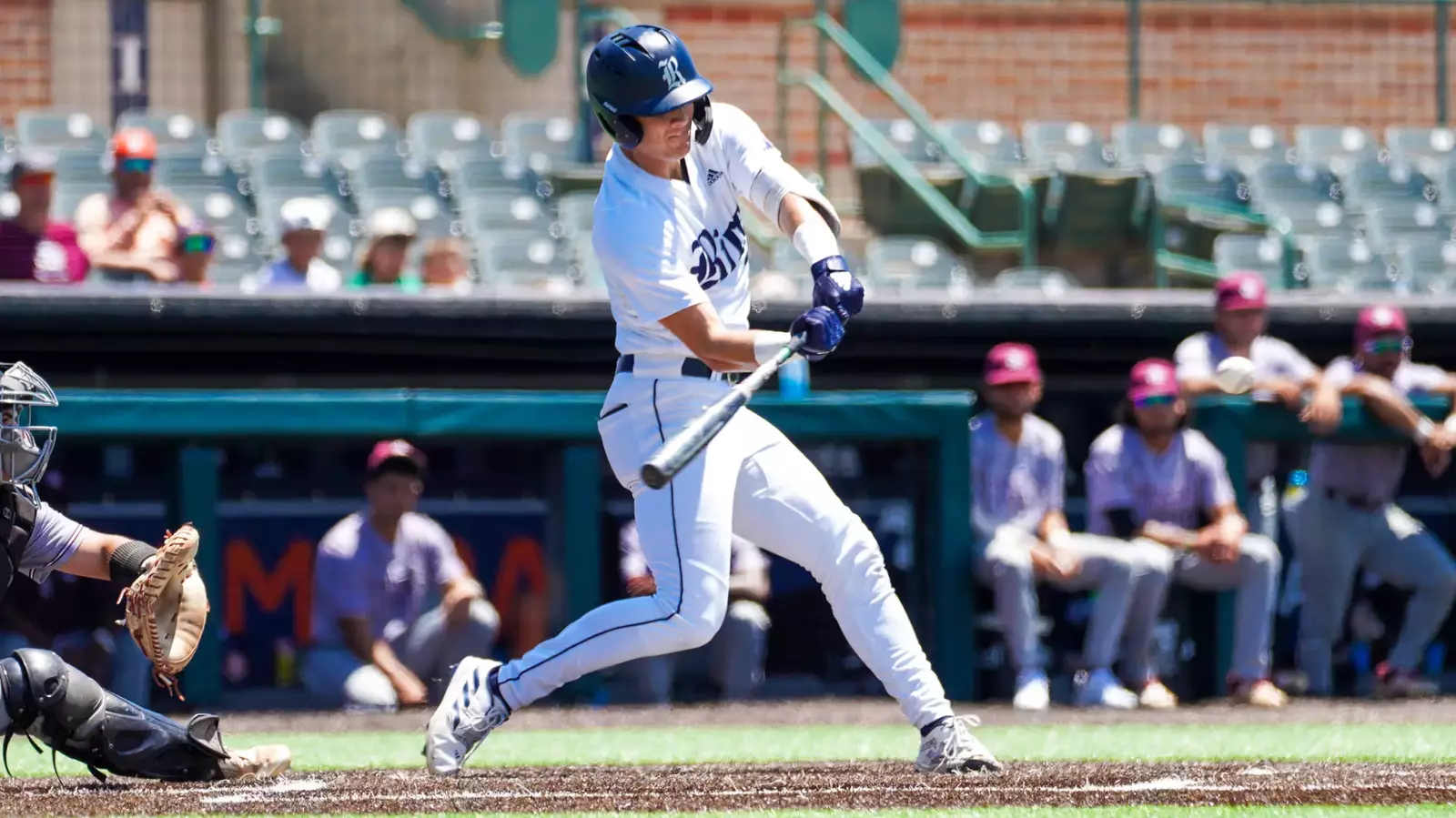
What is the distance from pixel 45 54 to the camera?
41.8 ft

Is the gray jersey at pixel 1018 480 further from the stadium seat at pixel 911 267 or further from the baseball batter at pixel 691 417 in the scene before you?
the baseball batter at pixel 691 417

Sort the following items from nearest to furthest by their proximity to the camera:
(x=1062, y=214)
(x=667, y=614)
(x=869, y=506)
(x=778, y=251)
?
(x=667, y=614) < (x=869, y=506) < (x=778, y=251) < (x=1062, y=214)

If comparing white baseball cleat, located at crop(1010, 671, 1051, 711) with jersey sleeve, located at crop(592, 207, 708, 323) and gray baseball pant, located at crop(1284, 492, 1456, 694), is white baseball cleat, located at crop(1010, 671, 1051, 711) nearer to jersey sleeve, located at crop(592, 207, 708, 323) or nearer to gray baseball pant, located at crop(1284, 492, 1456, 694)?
gray baseball pant, located at crop(1284, 492, 1456, 694)

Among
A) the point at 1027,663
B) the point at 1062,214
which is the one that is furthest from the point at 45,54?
the point at 1027,663

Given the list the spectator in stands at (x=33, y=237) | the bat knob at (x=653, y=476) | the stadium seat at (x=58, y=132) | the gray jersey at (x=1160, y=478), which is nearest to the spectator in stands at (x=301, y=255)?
the spectator in stands at (x=33, y=237)

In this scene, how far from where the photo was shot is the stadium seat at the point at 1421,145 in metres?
13.9

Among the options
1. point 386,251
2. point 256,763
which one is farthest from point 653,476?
point 386,251

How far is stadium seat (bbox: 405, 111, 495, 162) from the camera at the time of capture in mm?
11844

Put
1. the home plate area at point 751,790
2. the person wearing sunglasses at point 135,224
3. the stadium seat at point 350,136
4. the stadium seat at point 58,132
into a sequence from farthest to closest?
the stadium seat at point 350,136 → the stadium seat at point 58,132 → the person wearing sunglasses at point 135,224 → the home plate area at point 751,790

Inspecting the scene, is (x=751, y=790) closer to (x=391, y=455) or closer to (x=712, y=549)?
(x=712, y=549)

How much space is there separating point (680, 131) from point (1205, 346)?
406 cm

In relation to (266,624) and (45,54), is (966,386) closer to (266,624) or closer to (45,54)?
(266,624)

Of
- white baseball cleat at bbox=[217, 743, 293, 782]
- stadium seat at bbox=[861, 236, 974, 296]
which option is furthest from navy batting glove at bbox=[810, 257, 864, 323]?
stadium seat at bbox=[861, 236, 974, 296]

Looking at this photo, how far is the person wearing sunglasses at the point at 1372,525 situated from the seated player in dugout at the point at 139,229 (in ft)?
13.9
